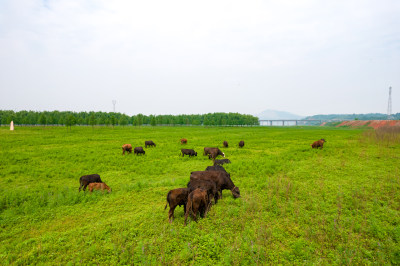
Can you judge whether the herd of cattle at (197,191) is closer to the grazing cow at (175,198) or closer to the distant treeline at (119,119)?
the grazing cow at (175,198)

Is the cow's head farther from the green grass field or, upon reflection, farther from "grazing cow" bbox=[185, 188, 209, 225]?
"grazing cow" bbox=[185, 188, 209, 225]

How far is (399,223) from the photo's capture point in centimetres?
616

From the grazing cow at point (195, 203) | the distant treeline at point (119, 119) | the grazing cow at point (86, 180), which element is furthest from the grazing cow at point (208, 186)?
the distant treeline at point (119, 119)

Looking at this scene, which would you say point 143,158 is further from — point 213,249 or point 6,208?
point 213,249

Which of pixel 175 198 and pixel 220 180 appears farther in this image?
pixel 220 180

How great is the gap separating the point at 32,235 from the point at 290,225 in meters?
8.63

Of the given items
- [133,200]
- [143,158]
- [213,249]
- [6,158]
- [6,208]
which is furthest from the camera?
[143,158]

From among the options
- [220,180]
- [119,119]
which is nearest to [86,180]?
[220,180]

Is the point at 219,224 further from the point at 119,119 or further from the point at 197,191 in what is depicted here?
the point at 119,119

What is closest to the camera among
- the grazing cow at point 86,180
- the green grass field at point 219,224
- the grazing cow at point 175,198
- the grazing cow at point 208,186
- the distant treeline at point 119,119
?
the green grass field at point 219,224

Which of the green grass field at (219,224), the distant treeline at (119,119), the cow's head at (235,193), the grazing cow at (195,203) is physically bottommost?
the green grass field at (219,224)

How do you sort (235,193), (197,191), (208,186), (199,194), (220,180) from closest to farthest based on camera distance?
1. (199,194)
2. (197,191)
3. (208,186)
4. (235,193)
5. (220,180)

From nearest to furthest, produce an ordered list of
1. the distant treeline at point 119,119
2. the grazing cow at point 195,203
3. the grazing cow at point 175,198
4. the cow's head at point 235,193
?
the grazing cow at point 195,203 < the grazing cow at point 175,198 < the cow's head at point 235,193 < the distant treeline at point 119,119

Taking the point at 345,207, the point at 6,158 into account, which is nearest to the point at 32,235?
the point at 345,207
